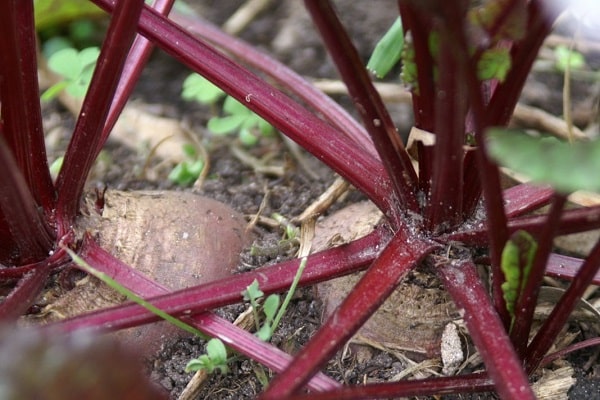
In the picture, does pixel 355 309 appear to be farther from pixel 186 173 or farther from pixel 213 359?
pixel 186 173


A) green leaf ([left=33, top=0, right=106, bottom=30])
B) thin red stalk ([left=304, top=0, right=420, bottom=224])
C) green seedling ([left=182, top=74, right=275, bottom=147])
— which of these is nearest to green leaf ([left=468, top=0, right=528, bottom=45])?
thin red stalk ([left=304, top=0, right=420, bottom=224])

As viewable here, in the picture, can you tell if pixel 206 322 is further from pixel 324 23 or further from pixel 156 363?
pixel 324 23

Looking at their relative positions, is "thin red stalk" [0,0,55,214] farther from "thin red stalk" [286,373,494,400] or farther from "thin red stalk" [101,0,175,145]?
"thin red stalk" [286,373,494,400]

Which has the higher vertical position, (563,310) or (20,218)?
(563,310)

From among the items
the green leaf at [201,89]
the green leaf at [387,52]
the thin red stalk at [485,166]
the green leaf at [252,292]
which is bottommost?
the green leaf at [252,292]

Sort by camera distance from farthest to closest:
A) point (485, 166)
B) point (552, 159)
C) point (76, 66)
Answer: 1. point (76, 66)
2. point (485, 166)
3. point (552, 159)

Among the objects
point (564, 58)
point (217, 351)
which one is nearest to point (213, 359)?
point (217, 351)

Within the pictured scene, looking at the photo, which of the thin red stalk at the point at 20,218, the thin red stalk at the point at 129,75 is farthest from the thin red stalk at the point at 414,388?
the thin red stalk at the point at 129,75

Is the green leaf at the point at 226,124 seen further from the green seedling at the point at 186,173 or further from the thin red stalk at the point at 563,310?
the thin red stalk at the point at 563,310
